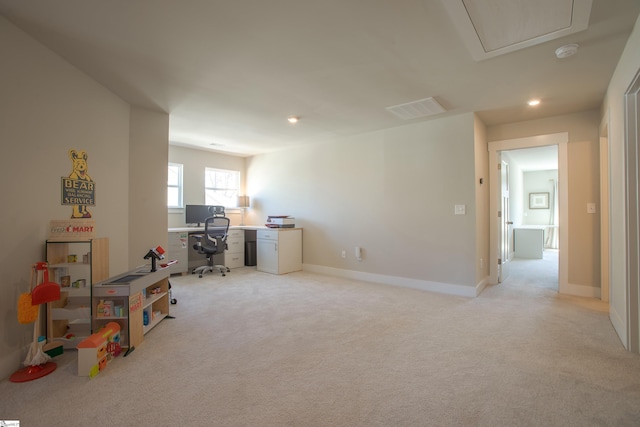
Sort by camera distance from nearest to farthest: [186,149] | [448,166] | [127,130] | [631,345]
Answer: [631,345]
[127,130]
[448,166]
[186,149]

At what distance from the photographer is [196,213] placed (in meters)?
5.69

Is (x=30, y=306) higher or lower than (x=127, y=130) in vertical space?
lower

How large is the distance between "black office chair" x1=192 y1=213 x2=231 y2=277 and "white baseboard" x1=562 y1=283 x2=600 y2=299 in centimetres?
510

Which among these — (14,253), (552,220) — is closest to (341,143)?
(14,253)

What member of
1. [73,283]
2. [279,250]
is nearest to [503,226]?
[279,250]

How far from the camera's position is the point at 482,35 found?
6.88 ft

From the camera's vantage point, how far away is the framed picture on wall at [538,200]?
906cm

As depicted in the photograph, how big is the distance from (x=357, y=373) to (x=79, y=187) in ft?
9.31

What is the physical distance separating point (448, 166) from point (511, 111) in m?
0.99

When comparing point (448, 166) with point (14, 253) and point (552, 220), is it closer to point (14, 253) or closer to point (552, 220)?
point (14, 253)

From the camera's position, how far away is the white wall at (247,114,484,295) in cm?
393

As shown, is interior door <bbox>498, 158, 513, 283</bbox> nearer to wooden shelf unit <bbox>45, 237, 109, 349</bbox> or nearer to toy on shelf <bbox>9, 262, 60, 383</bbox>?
wooden shelf unit <bbox>45, 237, 109, 349</bbox>

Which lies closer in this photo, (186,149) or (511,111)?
(511,111)

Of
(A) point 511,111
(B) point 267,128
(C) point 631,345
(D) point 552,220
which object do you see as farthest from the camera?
(D) point 552,220
